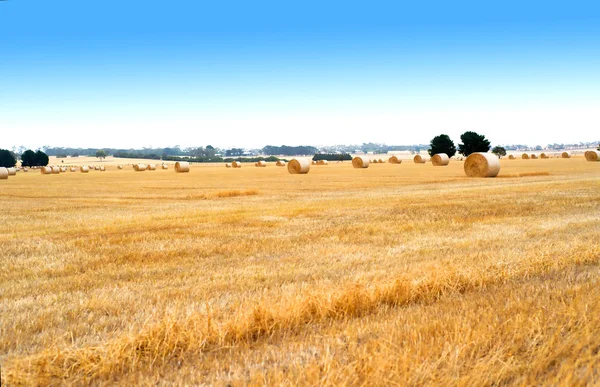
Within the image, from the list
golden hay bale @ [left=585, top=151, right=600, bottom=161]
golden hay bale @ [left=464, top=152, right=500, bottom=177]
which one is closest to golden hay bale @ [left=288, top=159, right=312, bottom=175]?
golden hay bale @ [left=464, top=152, right=500, bottom=177]

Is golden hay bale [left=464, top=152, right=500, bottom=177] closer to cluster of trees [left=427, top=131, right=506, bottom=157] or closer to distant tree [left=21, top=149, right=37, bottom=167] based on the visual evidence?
cluster of trees [left=427, top=131, right=506, bottom=157]

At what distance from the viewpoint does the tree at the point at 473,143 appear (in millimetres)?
119500

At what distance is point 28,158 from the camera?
130625mm

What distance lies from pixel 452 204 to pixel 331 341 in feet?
46.2

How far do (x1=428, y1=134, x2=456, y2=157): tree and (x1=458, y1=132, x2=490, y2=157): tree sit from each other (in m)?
2.99

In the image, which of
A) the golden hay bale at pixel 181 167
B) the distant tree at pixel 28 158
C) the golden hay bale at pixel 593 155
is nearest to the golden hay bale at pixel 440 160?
the golden hay bale at pixel 593 155

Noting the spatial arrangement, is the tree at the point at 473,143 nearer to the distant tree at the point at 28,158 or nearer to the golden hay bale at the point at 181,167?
Result: the golden hay bale at the point at 181,167

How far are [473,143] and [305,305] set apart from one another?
122611 mm

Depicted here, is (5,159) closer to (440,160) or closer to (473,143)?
(440,160)

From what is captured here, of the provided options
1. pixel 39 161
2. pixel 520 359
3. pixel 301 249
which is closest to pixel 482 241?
pixel 301 249

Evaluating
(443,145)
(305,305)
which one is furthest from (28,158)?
(305,305)

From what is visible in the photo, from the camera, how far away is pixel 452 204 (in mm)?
17766

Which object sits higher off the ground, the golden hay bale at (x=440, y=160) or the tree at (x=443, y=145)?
the tree at (x=443, y=145)

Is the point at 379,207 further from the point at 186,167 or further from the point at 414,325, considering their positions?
the point at 186,167
